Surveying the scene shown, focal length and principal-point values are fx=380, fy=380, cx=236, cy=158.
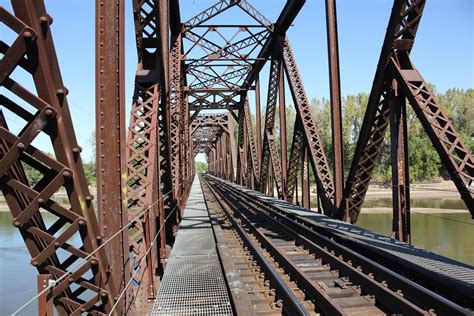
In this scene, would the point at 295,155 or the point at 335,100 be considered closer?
the point at 335,100

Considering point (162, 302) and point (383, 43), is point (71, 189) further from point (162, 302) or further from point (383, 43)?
point (383, 43)

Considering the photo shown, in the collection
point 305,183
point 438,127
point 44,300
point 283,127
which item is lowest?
point 44,300

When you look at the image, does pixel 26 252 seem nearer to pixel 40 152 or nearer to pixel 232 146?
pixel 232 146

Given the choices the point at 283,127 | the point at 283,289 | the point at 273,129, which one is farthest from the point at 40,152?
the point at 273,129

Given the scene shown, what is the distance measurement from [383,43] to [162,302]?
5.31 m

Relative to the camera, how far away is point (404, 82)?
231 inches

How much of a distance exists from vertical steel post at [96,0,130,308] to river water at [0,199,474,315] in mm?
5798

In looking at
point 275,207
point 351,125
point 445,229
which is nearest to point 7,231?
point 275,207

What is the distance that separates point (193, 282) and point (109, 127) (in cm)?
267

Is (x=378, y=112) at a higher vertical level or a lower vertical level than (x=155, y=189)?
higher

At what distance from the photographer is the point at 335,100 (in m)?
8.68

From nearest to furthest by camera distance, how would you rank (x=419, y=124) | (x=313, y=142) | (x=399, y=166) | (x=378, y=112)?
(x=399, y=166)
(x=378, y=112)
(x=313, y=142)
(x=419, y=124)

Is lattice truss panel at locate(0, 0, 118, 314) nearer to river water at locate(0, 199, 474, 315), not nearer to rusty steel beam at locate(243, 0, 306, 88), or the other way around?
river water at locate(0, 199, 474, 315)

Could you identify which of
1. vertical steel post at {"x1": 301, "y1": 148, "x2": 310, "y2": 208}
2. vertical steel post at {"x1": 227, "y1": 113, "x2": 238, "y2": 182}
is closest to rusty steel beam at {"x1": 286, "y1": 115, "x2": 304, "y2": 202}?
vertical steel post at {"x1": 301, "y1": 148, "x2": 310, "y2": 208}
